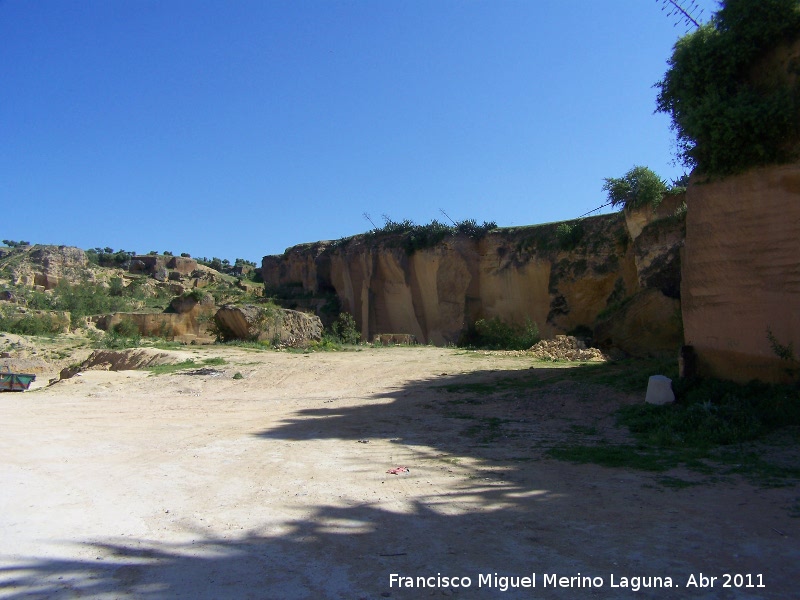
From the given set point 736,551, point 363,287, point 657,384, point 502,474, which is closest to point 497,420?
point 657,384

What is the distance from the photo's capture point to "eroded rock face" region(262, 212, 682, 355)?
2625 centimetres

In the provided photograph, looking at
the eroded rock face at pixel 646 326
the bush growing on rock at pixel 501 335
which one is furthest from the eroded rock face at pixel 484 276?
the bush growing on rock at pixel 501 335

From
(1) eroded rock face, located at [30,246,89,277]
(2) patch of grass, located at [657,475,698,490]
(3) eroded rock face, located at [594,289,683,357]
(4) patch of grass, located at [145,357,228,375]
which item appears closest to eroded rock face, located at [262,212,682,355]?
(3) eroded rock face, located at [594,289,683,357]

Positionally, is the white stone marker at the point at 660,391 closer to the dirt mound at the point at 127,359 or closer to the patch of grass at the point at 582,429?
the patch of grass at the point at 582,429

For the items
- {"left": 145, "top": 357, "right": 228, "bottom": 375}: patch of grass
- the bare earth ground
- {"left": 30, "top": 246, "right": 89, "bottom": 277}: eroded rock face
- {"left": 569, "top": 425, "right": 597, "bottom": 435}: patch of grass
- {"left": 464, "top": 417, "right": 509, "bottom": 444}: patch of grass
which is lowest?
{"left": 569, "top": 425, "right": 597, "bottom": 435}: patch of grass

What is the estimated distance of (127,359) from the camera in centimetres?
2003

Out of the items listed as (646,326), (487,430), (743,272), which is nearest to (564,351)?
(646,326)

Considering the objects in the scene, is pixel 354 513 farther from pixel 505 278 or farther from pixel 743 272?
pixel 505 278

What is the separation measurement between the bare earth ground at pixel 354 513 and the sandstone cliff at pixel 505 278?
897 cm

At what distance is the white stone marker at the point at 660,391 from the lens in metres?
9.03

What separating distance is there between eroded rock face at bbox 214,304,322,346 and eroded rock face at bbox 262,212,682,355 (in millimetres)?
9769

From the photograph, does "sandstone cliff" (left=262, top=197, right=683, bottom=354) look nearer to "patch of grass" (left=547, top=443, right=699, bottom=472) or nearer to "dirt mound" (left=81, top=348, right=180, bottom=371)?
"patch of grass" (left=547, top=443, right=699, bottom=472)

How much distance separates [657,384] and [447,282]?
83.5ft

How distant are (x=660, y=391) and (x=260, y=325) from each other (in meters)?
19.9
